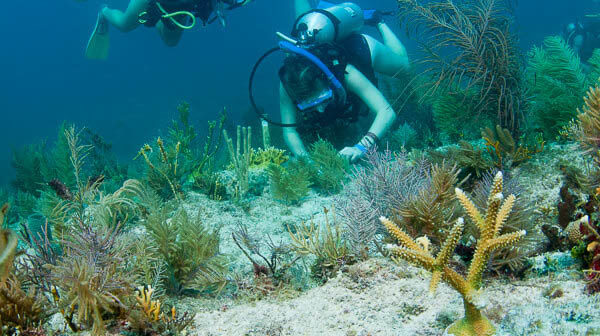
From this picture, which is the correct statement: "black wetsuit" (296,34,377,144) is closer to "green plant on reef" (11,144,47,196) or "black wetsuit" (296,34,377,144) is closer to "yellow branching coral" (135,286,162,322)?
"yellow branching coral" (135,286,162,322)

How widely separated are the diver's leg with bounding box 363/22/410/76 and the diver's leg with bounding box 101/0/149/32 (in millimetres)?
5688

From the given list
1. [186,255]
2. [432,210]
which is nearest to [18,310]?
[186,255]

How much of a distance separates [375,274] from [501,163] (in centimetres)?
255

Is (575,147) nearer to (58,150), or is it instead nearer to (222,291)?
(222,291)

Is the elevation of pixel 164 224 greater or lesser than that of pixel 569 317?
greater

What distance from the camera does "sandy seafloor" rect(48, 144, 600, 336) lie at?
68.9 inches

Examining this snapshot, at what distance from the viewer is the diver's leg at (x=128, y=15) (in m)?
8.19

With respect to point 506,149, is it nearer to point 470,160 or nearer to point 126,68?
point 470,160

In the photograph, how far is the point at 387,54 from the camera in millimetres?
8203

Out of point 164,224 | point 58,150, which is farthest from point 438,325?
point 58,150

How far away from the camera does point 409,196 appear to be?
303 centimetres

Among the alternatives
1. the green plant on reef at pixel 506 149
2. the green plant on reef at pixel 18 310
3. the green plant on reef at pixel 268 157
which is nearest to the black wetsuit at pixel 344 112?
the green plant on reef at pixel 268 157

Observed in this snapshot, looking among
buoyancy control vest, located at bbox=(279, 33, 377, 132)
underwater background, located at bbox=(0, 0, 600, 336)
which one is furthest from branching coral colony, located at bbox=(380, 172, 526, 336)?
buoyancy control vest, located at bbox=(279, 33, 377, 132)

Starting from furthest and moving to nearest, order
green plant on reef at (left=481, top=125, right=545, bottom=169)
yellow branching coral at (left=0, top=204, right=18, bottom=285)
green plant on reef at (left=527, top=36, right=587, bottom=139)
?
green plant on reef at (left=527, top=36, right=587, bottom=139) < green plant on reef at (left=481, top=125, right=545, bottom=169) < yellow branching coral at (left=0, top=204, right=18, bottom=285)
